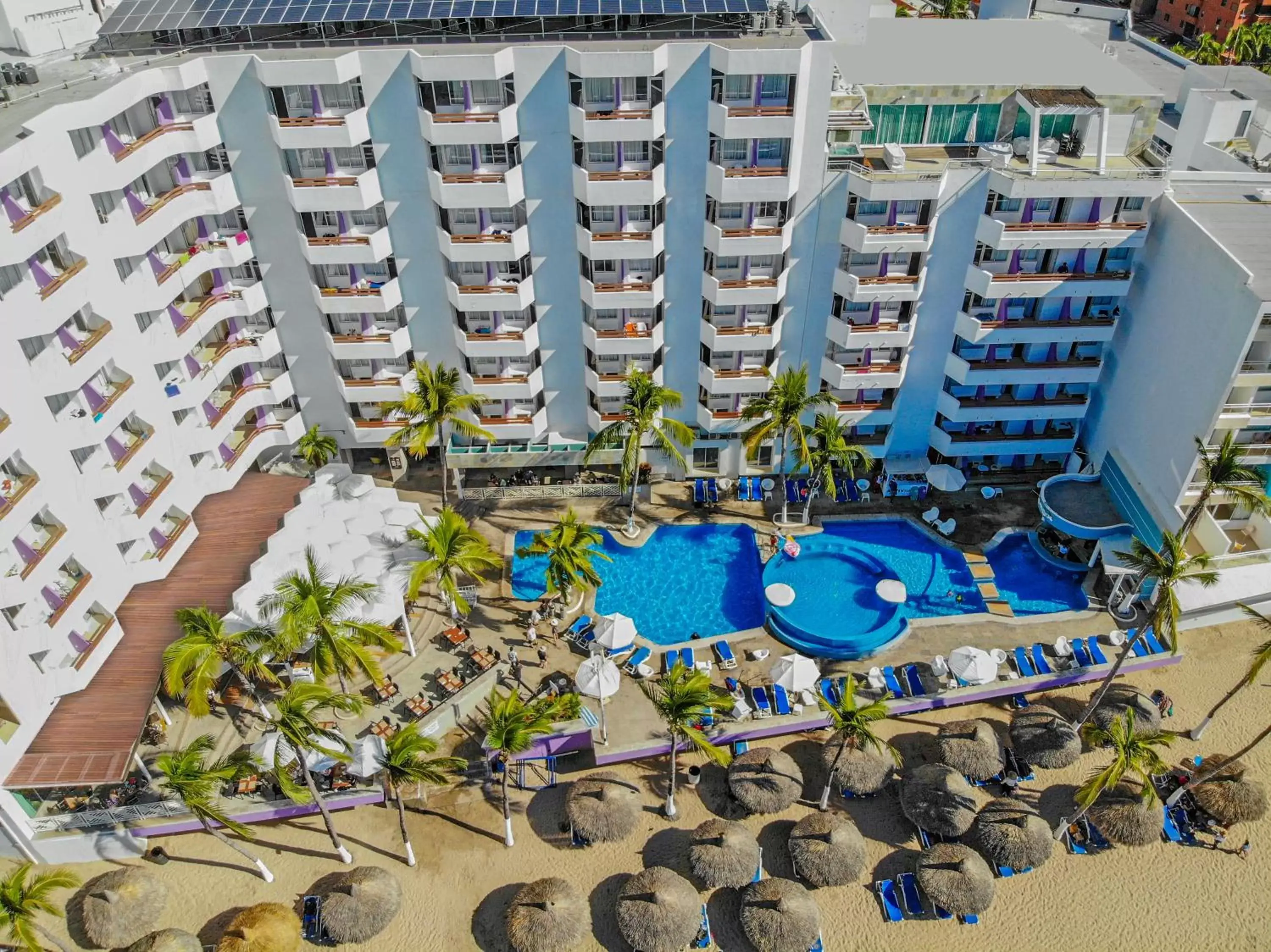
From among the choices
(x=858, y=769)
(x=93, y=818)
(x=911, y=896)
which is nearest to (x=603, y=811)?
(x=858, y=769)

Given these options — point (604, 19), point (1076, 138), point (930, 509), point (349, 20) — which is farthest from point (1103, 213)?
point (349, 20)

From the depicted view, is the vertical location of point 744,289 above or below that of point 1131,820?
above

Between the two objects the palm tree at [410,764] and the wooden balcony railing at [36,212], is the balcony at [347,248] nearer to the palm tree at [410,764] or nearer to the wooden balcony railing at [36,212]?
the wooden balcony railing at [36,212]

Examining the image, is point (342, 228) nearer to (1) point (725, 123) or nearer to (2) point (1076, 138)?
(1) point (725, 123)

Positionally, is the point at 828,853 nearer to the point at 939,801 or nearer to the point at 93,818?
the point at 939,801

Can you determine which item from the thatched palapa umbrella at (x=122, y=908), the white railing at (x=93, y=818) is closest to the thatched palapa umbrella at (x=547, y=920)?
the thatched palapa umbrella at (x=122, y=908)

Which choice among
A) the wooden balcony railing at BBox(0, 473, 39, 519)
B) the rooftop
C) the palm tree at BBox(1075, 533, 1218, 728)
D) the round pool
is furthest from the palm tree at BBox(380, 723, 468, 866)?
the rooftop

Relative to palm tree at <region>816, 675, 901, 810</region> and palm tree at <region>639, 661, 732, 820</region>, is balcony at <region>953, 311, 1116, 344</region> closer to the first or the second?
palm tree at <region>816, 675, 901, 810</region>
